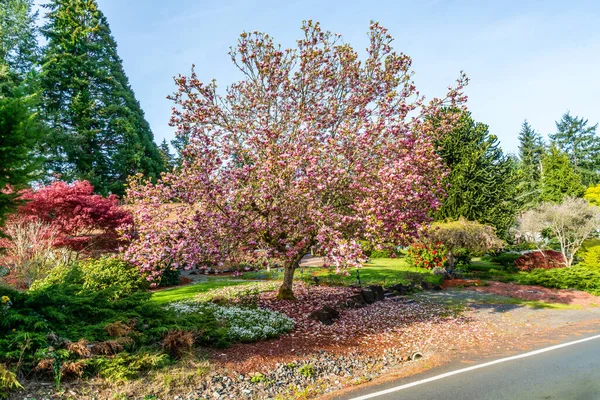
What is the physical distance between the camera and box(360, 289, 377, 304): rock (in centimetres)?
1400

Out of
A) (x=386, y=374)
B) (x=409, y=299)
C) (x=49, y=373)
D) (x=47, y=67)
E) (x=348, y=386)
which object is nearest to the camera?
(x=49, y=373)

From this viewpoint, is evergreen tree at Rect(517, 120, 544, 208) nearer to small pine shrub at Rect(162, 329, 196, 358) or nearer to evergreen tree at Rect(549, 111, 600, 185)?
evergreen tree at Rect(549, 111, 600, 185)

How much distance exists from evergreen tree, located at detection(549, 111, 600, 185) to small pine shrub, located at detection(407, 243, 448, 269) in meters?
46.3

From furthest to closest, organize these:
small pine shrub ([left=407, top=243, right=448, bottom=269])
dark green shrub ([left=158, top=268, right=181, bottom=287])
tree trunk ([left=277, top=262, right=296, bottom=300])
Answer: small pine shrub ([left=407, top=243, right=448, bottom=269])
dark green shrub ([left=158, top=268, right=181, bottom=287])
tree trunk ([left=277, top=262, right=296, bottom=300])

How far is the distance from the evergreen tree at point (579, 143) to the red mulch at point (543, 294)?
158 feet

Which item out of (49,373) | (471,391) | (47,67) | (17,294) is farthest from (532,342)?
(47,67)

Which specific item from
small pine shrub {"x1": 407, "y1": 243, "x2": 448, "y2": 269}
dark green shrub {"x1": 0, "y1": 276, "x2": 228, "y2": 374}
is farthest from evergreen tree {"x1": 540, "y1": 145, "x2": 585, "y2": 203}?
dark green shrub {"x1": 0, "y1": 276, "x2": 228, "y2": 374}

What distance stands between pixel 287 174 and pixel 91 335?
5579 millimetres

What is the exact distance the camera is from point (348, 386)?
6496 millimetres

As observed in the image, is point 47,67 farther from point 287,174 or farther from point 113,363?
point 113,363

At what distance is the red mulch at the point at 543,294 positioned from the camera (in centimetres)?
1545

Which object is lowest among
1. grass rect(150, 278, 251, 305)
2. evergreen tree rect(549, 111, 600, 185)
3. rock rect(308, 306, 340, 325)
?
rock rect(308, 306, 340, 325)

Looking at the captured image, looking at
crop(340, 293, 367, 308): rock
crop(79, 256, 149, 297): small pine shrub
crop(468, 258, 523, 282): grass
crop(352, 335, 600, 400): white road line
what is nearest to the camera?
crop(352, 335, 600, 400): white road line

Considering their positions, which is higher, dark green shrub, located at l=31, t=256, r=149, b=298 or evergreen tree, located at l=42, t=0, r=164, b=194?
evergreen tree, located at l=42, t=0, r=164, b=194
